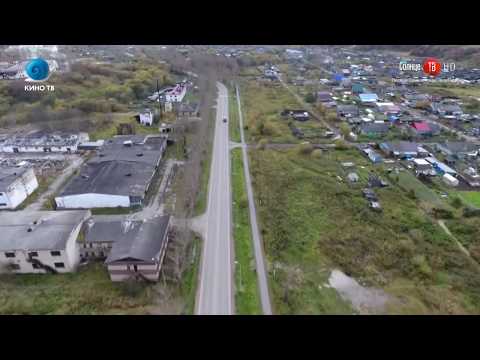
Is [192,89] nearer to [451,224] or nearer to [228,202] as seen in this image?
[228,202]

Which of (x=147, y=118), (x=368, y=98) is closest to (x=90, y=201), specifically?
(x=147, y=118)

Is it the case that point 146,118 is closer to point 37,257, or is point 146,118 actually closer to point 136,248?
point 37,257

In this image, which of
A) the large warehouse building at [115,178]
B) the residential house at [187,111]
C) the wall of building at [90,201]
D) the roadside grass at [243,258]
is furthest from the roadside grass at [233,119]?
the wall of building at [90,201]

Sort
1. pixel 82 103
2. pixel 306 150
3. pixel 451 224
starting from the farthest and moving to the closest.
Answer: pixel 82 103, pixel 306 150, pixel 451 224

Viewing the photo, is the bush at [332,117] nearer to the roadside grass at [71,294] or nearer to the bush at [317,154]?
the bush at [317,154]

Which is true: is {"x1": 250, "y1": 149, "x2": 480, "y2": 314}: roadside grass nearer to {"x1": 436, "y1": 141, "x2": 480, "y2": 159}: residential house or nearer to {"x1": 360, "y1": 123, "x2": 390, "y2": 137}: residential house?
{"x1": 436, "y1": 141, "x2": 480, "y2": 159}: residential house

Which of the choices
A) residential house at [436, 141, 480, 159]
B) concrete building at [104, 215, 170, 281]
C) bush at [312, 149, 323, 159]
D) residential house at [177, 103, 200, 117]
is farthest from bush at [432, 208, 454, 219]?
residential house at [177, 103, 200, 117]

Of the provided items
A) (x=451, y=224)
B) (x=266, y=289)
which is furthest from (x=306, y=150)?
(x=266, y=289)
